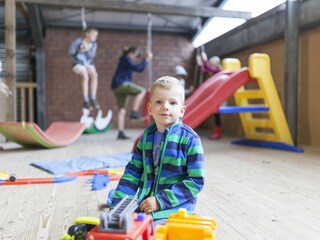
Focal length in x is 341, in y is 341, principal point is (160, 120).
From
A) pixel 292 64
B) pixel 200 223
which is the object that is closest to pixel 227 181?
pixel 200 223

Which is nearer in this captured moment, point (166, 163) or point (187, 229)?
point (187, 229)

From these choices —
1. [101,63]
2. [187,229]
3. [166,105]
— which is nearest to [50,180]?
[166,105]

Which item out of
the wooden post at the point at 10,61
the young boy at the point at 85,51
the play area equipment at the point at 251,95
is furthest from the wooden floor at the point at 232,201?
the young boy at the point at 85,51

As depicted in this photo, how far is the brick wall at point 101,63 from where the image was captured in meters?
6.88

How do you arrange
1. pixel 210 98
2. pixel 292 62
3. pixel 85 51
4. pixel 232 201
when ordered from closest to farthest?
pixel 232 201 → pixel 210 98 → pixel 292 62 → pixel 85 51

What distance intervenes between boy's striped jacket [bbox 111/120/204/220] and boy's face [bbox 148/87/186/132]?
5cm

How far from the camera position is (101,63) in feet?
23.2

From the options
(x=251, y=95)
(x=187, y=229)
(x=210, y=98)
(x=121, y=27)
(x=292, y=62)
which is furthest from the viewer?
(x=121, y=27)

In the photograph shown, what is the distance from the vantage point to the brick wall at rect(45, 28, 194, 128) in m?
6.88

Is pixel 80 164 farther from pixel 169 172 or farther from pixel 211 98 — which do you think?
pixel 169 172


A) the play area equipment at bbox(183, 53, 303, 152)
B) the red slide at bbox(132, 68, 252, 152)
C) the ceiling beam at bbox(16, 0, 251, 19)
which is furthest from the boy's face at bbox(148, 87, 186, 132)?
the ceiling beam at bbox(16, 0, 251, 19)

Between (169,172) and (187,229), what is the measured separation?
0.32 meters

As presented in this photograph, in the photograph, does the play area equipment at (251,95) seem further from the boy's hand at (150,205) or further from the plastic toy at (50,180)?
the boy's hand at (150,205)

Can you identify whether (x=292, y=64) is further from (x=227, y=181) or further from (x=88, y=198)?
(x=88, y=198)
